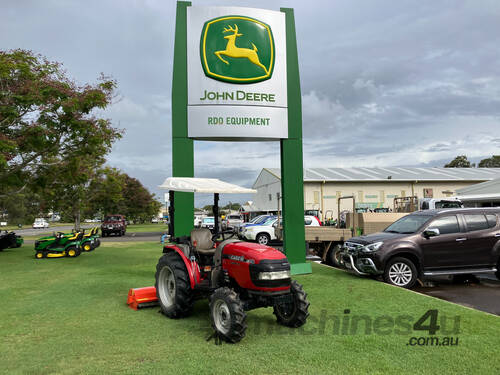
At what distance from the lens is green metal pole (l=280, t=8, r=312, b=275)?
34.7 feet

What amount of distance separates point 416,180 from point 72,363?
37298mm

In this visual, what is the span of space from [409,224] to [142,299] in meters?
6.54

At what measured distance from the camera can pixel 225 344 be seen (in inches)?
193

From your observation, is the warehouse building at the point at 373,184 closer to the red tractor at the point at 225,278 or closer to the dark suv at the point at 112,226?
the dark suv at the point at 112,226

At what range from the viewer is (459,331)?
208 inches

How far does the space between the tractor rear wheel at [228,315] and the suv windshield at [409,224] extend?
5.80m

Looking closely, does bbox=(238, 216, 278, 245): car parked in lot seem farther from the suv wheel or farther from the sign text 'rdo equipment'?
the suv wheel

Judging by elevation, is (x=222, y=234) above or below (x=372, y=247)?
above

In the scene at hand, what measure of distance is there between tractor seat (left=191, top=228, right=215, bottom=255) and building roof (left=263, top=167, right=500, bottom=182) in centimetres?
2853

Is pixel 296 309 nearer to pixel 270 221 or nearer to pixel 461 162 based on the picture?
pixel 270 221

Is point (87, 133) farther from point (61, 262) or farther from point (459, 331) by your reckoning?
point (459, 331)

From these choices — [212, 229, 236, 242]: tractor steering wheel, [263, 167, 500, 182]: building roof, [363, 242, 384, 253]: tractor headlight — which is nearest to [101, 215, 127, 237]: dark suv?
[263, 167, 500, 182]: building roof

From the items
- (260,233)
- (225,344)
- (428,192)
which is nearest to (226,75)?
(225,344)

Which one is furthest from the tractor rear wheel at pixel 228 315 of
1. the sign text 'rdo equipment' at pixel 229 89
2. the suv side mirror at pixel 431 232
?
the suv side mirror at pixel 431 232
